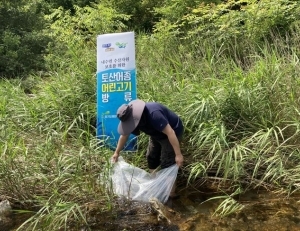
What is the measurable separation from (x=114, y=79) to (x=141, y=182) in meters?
1.37

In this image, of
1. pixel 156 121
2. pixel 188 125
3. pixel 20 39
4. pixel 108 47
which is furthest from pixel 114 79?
pixel 20 39

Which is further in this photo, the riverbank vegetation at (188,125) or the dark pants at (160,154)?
the dark pants at (160,154)

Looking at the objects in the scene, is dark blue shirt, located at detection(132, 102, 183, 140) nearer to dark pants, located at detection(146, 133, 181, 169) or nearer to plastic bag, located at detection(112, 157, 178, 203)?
dark pants, located at detection(146, 133, 181, 169)

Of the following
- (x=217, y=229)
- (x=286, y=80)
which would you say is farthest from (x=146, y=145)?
(x=286, y=80)

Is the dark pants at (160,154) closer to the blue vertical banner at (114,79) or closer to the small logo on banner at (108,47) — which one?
the blue vertical banner at (114,79)

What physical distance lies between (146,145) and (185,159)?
510 millimetres

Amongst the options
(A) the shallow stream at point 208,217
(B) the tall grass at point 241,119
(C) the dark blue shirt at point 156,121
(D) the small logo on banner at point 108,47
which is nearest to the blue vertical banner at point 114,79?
(D) the small logo on banner at point 108,47

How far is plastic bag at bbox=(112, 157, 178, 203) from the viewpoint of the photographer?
3641 mm

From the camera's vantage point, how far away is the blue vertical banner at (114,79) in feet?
14.6

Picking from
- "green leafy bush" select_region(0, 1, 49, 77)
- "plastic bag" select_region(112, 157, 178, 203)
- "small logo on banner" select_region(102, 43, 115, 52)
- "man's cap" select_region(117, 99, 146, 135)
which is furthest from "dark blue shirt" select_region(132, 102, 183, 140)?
"green leafy bush" select_region(0, 1, 49, 77)

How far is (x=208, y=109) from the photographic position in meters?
4.11

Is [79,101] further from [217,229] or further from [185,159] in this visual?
[217,229]

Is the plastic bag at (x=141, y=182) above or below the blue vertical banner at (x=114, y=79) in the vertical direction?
below

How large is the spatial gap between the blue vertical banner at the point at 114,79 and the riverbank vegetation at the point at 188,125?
10.6 inches
